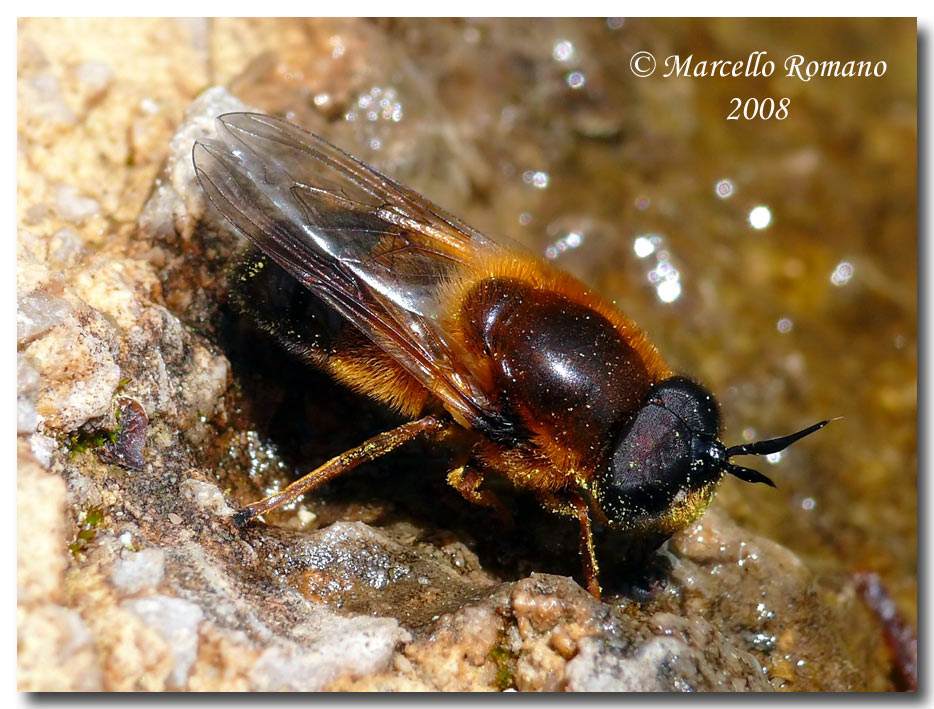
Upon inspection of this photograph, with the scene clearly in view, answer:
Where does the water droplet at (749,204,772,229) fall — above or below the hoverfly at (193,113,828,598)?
above

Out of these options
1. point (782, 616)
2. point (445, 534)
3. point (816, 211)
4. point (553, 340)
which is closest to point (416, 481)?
point (445, 534)

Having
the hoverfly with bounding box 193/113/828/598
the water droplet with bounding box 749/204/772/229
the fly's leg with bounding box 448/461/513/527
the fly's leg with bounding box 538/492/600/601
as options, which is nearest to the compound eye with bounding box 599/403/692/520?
the hoverfly with bounding box 193/113/828/598

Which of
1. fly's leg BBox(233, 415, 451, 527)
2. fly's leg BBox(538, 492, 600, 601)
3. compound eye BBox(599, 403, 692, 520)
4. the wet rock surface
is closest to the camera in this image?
the wet rock surface

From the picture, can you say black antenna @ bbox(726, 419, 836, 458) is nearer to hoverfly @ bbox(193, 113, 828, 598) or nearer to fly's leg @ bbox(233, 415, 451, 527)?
hoverfly @ bbox(193, 113, 828, 598)

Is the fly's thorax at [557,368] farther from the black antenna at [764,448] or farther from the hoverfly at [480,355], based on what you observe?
the black antenna at [764,448]

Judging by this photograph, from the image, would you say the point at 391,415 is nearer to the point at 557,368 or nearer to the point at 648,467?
the point at 557,368

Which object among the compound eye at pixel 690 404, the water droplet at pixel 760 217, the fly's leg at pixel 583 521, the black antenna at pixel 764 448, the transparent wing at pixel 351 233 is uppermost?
the water droplet at pixel 760 217

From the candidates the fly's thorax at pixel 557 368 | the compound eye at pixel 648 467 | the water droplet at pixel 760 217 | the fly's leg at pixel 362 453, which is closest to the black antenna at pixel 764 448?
the compound eye at pixel 648 467
